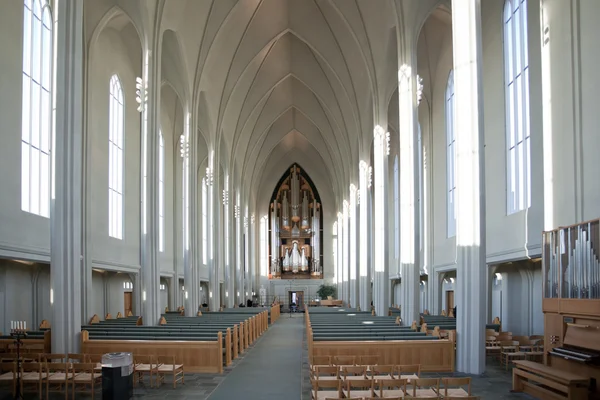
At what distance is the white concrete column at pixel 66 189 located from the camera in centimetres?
1345

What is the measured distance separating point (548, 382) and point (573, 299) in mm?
1650

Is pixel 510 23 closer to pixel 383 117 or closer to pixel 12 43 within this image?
pixel 383 117

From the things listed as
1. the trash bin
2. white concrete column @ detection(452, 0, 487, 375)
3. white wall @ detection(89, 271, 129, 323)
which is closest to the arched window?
white wall @ detection(89, 271, 129, 323)

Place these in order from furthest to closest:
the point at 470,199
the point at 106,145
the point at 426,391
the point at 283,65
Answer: the point at 283,65
the point at 106,145
the point at 470,199
the point at 426,391

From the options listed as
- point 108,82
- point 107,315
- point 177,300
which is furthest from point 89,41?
point 177,300

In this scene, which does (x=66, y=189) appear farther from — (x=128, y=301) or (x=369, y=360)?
(x=128, y=301)

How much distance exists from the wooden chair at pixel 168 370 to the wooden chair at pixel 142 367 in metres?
0.15

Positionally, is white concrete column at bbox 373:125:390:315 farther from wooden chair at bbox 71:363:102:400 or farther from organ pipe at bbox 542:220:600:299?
wooden chair at bbox 71:363:102:400

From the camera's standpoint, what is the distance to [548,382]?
993 centimetres

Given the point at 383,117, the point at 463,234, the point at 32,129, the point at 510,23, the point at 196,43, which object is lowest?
the point at 463,234

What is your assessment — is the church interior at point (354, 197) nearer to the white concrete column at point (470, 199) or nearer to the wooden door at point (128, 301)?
the white concrete column at point (470, 199)

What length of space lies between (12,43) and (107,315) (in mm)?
11741

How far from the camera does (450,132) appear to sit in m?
26.0

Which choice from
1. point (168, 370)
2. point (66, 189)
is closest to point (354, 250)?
point (66, 189)
